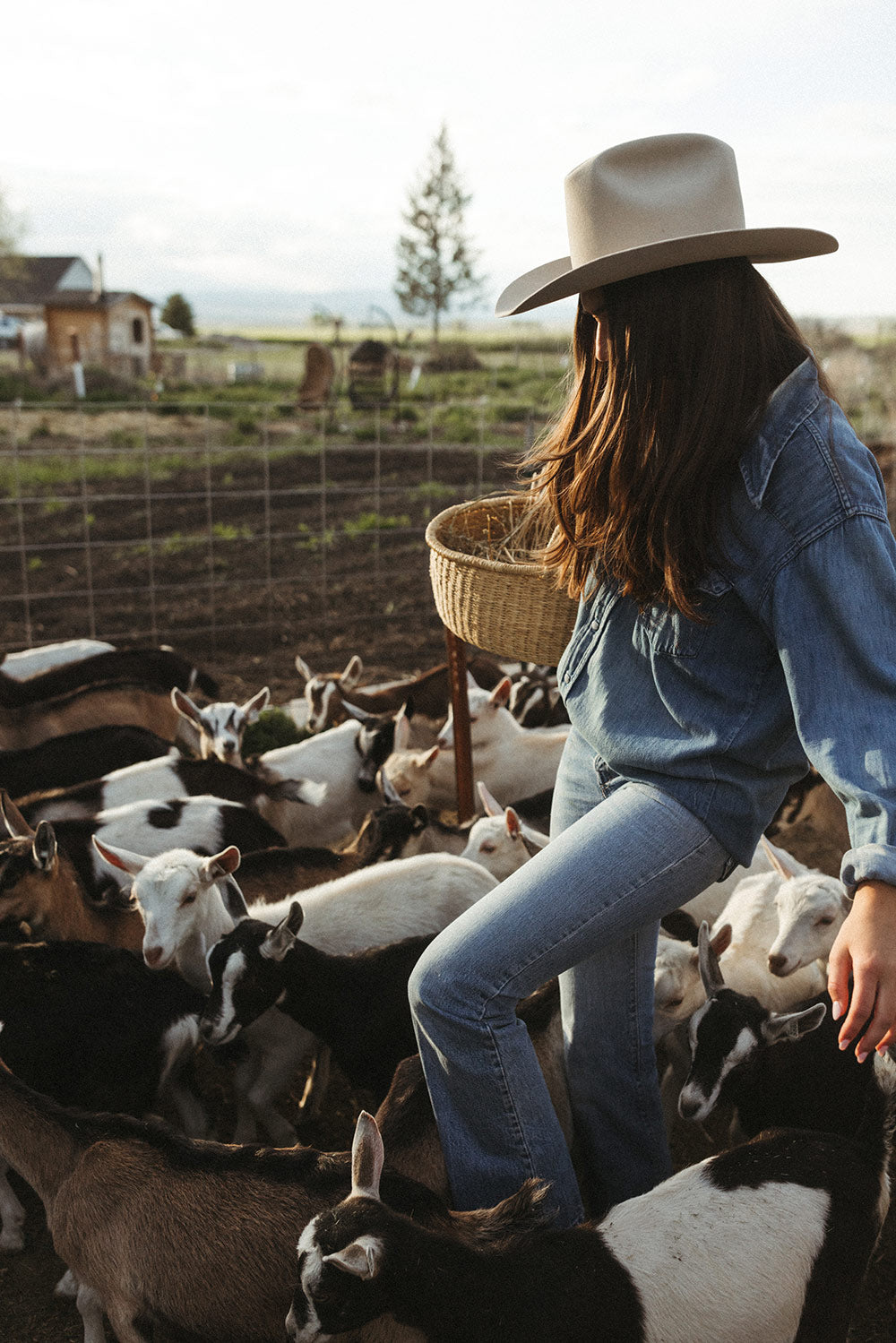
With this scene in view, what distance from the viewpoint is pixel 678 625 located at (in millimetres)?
2158

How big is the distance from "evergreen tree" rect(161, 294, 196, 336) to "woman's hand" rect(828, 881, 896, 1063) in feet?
196

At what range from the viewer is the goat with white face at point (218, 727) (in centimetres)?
582

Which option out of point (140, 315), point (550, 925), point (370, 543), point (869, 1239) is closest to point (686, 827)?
point (550, 925)

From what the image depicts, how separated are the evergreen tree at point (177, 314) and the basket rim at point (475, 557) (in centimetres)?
5718

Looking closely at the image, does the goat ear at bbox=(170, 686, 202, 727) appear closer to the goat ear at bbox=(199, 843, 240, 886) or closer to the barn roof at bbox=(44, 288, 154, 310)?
→ the goat ear at bbox=(199, 843, 240, 886)

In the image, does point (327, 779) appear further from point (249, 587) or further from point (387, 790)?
point (249, 587)

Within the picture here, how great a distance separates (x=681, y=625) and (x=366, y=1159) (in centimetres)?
129

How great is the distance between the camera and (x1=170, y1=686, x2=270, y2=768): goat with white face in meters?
5.82

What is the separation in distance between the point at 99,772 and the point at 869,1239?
427cm

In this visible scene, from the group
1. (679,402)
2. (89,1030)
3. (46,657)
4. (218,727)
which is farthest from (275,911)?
(46,657)

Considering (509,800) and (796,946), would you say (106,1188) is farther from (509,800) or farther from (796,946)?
(509,800)

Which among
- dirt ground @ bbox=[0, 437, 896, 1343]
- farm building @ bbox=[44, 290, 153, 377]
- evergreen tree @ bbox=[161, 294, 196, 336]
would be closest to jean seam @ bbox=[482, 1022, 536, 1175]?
dirt ground @ bbox=[0, 437, 896, 1343]

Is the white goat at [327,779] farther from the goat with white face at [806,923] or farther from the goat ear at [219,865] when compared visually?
the goat with white face at [806,923]

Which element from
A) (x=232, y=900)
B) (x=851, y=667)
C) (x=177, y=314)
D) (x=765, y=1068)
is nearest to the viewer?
(x=851, y=667)
